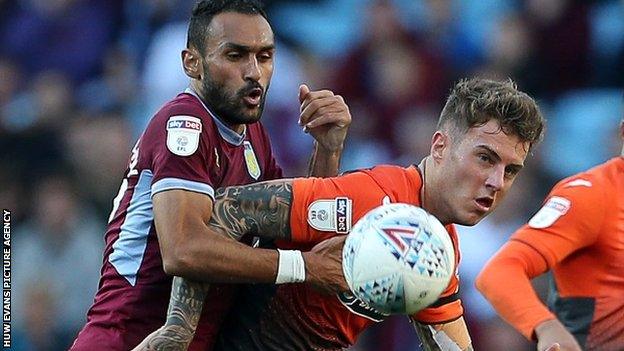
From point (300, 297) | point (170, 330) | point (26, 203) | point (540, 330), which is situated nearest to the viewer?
point (170, 330)

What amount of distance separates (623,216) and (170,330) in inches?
90.4

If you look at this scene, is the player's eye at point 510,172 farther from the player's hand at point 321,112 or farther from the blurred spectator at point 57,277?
the blurred spectator at point 57,277

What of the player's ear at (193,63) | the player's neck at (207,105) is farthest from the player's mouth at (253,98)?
the player's ear at (193,63)

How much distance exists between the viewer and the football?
388 centimetres

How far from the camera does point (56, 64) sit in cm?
801

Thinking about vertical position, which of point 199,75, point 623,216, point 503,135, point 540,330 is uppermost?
point 199,75

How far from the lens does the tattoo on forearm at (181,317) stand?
13.7 feet

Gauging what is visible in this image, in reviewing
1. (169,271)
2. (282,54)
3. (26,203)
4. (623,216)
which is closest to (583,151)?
(282,54)

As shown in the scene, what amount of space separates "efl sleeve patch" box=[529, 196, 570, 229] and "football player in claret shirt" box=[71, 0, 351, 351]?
1052 mm

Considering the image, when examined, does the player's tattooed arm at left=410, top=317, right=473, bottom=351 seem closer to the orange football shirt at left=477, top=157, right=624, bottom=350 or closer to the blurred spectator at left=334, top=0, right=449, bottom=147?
the orange football shirt at left=477, top=157, right=624, bottom=350

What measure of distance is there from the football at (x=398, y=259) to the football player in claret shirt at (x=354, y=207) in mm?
307

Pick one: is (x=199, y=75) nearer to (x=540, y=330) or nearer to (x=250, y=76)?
(x=250, y=76)

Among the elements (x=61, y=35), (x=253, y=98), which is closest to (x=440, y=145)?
(x=253, y=98)

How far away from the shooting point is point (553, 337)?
5.01 metres
